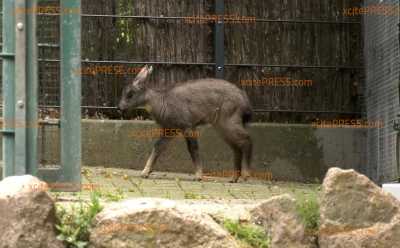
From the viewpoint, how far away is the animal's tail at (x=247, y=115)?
13.2 meters

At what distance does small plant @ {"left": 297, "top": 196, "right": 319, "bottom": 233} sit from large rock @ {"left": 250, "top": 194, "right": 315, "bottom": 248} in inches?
2.3

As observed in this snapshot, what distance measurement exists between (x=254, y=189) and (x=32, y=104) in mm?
5334

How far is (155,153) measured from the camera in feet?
42.6

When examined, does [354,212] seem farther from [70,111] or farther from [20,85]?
[20,85]

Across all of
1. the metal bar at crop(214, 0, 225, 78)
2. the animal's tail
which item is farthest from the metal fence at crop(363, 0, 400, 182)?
the metal bar at crop(214, 0, 225, 78)

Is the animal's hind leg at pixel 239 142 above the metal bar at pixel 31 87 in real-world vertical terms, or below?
below

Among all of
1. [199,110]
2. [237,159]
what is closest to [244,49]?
[199,110]

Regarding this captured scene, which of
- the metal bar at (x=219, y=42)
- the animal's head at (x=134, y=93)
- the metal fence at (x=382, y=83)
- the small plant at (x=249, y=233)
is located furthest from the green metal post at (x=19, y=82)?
the metal bar at (x=219, y=42)

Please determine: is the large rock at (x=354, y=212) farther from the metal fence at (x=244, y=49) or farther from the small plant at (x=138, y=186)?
the metal fence at (x=244, y=49)

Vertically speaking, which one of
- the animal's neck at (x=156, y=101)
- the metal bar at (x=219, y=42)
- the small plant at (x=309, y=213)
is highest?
the metal bar at (x=219, y=42)

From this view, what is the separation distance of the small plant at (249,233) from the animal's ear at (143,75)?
695 cm

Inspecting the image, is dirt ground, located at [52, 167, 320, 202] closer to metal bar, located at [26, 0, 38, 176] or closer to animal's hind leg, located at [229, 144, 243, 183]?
animal's hind leg, located at [229, 144, 243, 183]

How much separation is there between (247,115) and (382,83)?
Result: 5.76 ft

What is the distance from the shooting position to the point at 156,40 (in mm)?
13859
